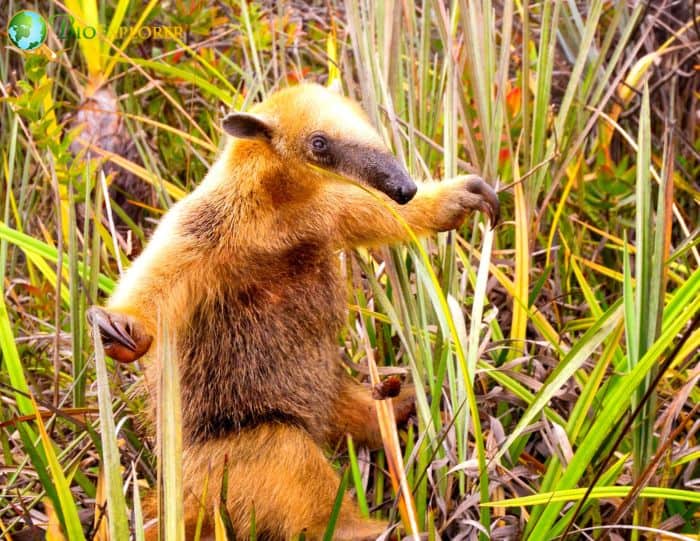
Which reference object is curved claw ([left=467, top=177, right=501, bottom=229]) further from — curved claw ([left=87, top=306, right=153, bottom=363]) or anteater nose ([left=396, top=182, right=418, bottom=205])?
curved claw ([left=87, top=306, right=153, bottom=363])

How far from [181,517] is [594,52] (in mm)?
2842

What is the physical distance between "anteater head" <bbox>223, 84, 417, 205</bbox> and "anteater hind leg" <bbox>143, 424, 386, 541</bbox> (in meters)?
0.67

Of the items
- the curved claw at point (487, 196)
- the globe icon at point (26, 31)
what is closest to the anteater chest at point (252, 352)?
the curved claw at point (487, 196)

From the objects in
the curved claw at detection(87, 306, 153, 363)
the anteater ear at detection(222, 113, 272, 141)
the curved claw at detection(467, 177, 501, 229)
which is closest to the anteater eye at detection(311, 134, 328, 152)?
the anteater ear at detection(222, 113, 272, 141)

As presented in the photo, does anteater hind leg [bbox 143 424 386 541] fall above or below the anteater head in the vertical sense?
below

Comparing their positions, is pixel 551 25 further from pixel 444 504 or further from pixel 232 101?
pixel 444 504

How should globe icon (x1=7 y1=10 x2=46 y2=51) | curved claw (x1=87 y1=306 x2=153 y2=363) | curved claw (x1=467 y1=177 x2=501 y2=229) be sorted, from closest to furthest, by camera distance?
curved claw (x1=87 y1=306 x2=153 y2=363) → curved claw (x1=467 y1=177 x2=501 y2=229) → globe icon (x1=7 y1=10 x2=46 y2=51)

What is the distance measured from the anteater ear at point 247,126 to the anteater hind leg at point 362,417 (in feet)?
2.46

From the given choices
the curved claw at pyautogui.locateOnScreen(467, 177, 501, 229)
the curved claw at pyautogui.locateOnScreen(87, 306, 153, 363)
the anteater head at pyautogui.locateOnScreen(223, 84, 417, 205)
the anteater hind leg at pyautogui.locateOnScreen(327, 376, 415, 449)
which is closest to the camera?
the curved claw at pyautogui.locateOnScreen(87, 306, 153, 363)

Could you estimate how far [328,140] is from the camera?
250 cm

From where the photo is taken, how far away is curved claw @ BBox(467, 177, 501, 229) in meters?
2.60

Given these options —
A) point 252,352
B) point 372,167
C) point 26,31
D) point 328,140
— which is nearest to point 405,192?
point 372,167

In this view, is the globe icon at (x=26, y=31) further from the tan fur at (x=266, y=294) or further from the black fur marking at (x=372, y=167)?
the black fur marking at (x=372, y=167)

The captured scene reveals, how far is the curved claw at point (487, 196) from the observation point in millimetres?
2596
